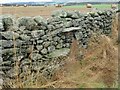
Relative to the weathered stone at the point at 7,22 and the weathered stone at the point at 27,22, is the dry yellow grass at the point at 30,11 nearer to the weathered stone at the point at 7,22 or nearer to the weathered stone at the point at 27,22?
the weathered stone at the point at 27,22

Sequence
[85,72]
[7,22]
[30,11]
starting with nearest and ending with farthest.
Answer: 1. [7,22]
2. [85,72]
3. [30,11]

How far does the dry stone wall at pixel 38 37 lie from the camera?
6.01 m

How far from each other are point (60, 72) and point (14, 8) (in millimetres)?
1905

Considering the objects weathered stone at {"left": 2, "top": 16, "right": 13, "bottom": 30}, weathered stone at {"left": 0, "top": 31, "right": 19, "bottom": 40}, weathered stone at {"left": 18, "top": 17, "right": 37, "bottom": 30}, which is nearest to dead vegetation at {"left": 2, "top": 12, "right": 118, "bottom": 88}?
weathered stone at {"left": 0, "top": 31, "right": 19, "bottom": 40}

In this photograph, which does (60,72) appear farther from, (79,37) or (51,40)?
(79,37)

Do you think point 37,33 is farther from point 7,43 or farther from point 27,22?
point 7,43

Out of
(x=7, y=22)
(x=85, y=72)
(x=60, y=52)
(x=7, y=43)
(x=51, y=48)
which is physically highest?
(x=7, y=22)

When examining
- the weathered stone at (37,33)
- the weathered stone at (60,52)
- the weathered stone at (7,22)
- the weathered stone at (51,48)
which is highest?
the weathered stone at (7,22)

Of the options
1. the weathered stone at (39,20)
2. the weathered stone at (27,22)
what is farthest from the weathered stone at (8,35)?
the weathered stone at (39,20)

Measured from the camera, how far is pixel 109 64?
23.4 ft

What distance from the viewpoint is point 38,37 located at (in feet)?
22.4

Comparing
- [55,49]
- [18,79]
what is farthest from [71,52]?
[18,79]

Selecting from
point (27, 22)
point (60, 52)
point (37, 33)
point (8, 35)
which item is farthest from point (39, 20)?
point (8, 35)

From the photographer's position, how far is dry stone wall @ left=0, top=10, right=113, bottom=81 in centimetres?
601
